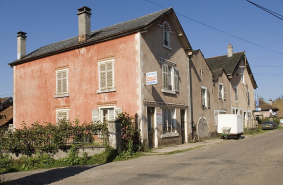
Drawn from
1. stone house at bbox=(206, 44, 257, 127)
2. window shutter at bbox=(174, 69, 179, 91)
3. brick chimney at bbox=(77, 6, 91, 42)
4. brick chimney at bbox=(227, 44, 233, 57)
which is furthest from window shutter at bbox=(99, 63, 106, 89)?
brick chimney at bbox=(227, 44, 233, 57)

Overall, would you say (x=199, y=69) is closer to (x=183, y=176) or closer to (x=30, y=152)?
(x=30, y=152)

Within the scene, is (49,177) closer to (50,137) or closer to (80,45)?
(50,137)

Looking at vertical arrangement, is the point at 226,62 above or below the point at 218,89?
above

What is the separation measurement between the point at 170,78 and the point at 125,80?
355 centimetres

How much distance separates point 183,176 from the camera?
830 centimetres

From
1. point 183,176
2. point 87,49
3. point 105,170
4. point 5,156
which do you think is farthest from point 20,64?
point 183,176

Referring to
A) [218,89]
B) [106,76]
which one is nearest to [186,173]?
[106,76]

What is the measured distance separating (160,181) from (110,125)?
5801mm

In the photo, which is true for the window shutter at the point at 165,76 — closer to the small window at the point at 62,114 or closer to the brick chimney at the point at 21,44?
the small window at the point at 62,114

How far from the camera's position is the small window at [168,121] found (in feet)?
57.0

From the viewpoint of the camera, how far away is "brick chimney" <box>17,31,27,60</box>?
2208 centimetres

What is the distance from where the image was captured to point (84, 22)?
18.8m

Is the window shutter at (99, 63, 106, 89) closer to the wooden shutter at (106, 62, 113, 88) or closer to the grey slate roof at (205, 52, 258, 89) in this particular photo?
the wooden shutter at (106, 62, 113, 88)

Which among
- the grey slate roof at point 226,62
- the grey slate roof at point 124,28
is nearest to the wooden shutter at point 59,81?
the grey slate roof at point 124,28
